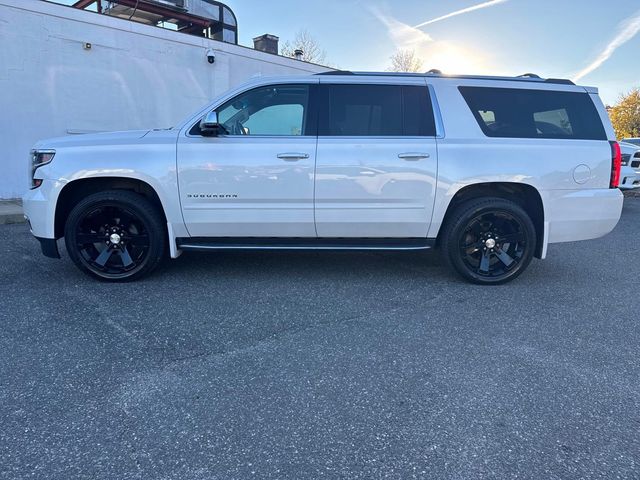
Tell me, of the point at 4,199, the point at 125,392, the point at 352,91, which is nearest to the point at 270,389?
the point at 125,392

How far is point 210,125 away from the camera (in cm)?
399

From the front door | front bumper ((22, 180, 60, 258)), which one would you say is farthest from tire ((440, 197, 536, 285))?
front bumper ((22, 180, 60, 258))

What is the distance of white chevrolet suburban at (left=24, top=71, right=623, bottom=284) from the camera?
4.13m

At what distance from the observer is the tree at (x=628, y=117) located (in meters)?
36.8

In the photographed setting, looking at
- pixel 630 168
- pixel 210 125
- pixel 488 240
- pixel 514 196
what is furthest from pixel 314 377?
pixel 630 168

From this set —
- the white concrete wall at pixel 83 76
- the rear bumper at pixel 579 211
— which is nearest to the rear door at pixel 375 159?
the rear bumper at pixel 579 211

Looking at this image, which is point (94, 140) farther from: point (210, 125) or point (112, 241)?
point (210, 125)

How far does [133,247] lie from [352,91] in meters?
2.61

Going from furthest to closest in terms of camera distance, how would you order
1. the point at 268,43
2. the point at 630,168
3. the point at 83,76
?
the point at 268,43
the point at 630,168
the point at 83,76

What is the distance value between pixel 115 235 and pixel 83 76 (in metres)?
6.33

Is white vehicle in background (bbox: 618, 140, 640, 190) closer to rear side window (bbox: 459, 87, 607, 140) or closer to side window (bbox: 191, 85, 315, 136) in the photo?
rear side window (bbox: 459, 87, 607, 140)

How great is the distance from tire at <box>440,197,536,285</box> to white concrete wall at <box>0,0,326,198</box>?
8.01 metres

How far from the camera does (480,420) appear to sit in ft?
7.77

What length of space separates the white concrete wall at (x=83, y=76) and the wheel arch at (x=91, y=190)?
555 centimetres
